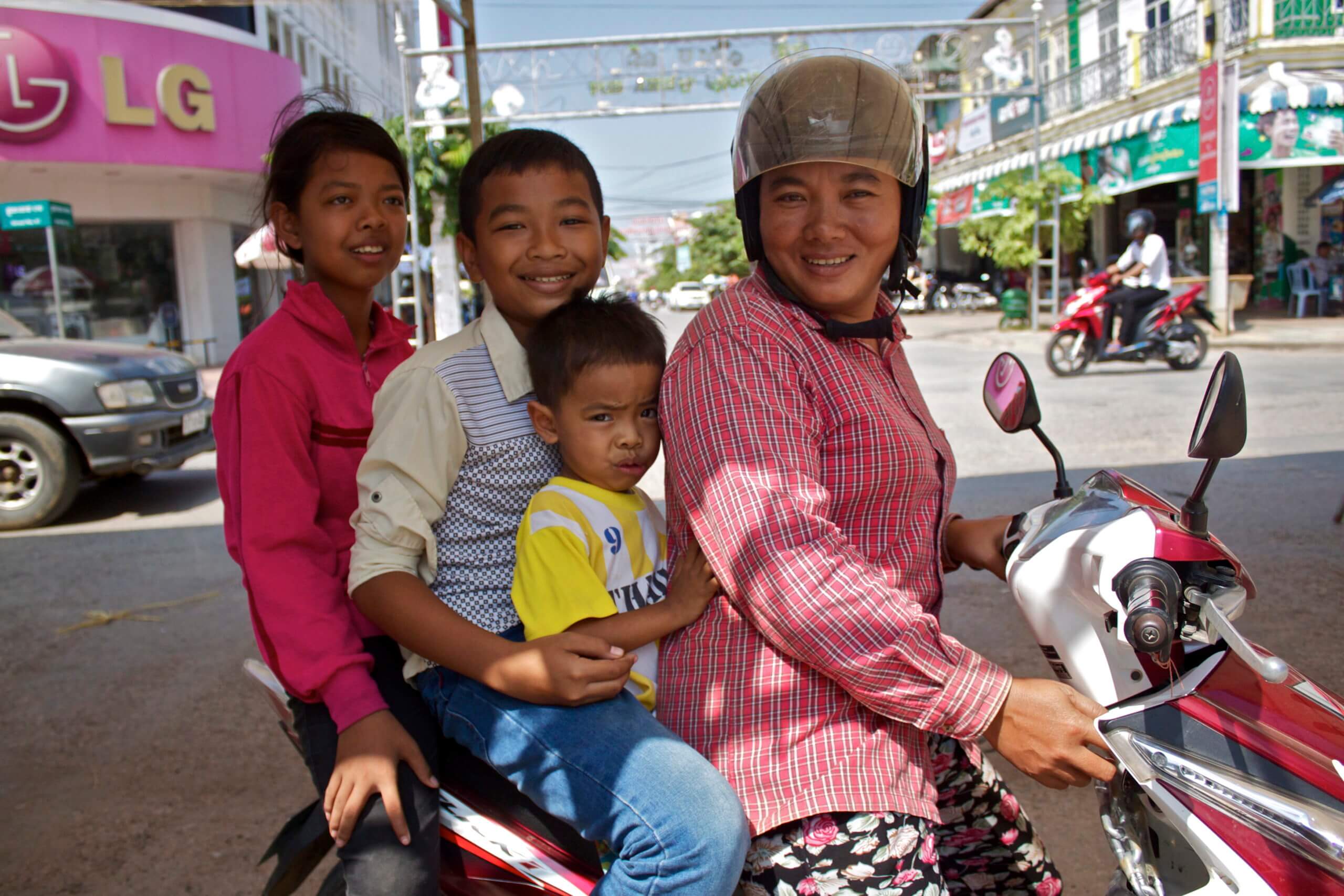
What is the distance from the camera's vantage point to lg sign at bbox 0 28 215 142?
54.0 ft

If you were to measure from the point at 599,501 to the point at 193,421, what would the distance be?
6.81m

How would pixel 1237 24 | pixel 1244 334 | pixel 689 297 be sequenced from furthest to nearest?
pixel 689 297, pixel 1237 24, pixel 1244 334

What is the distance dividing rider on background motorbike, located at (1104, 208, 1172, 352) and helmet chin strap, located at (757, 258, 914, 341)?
10.8 metres

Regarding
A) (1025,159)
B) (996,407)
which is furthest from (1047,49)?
(996,407)

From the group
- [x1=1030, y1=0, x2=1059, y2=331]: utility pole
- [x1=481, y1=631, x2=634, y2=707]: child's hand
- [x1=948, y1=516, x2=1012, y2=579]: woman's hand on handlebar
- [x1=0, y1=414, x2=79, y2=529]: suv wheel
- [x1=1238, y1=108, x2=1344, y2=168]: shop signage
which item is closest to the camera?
[x1=481, y1=631, x2=634, y2=707]: child's hand

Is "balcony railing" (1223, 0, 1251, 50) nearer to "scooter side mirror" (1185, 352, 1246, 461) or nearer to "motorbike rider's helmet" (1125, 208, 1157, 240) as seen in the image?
"motorbike rider's helmet" (1125, 208, 1157, 240)

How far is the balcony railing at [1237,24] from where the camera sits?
17.1 metres

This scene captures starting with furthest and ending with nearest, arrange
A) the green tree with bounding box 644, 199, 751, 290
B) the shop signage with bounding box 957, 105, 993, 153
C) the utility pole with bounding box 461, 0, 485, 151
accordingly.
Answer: the green tree with bounding box 644, 199, 751, 290
the shop signage with bounding box 957, 105, 993, 153
the utility pole with bounding box 461, 0, 485, 151

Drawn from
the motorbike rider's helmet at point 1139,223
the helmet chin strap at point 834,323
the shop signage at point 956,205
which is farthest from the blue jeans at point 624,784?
the shop signage at point 956,205

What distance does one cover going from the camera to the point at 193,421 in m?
7.55

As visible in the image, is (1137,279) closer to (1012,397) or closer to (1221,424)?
(1012,397)

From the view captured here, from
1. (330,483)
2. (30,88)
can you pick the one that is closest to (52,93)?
(30,88)

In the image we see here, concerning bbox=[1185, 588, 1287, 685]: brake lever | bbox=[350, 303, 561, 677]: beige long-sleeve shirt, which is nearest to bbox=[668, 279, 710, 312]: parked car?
bbox=[350, 303, 561, 677]: beige long-sleeve shirt

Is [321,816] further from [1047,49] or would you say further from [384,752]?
[1047,49]
